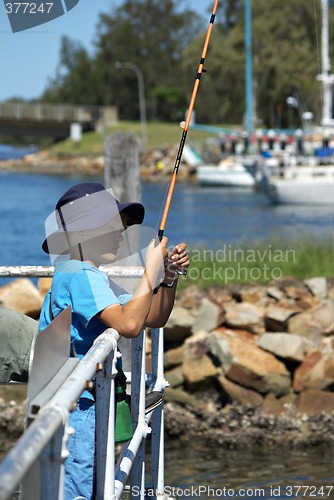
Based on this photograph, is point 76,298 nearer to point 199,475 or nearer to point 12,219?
point 199,475

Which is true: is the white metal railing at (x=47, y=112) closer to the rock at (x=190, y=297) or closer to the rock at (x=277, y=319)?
the rock at (x=190, y=297)

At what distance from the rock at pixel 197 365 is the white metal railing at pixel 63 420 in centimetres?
414

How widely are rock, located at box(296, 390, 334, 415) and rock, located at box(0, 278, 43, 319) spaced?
8.42 ft

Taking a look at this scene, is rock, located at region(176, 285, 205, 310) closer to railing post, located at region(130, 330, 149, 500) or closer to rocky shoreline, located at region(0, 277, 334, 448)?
rocky shoreline, located at region(0, 277, 334, 448)

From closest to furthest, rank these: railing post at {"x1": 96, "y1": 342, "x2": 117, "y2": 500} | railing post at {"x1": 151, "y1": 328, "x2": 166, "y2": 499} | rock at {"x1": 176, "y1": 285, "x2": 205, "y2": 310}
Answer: railing post at {"x1": 96, "y1": 342, "x2": 117, "y2": 500}, railing post at {"x1": 151, "y1": 328, "x2": 166, "y2": 499}, rock at {"x1": 176, "y1": 285, "x2": 205, "y2": 310}

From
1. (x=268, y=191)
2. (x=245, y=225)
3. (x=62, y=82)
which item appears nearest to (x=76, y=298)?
(x=245, y=225)

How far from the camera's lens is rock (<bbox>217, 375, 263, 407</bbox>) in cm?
786

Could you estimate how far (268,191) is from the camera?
3878 cm

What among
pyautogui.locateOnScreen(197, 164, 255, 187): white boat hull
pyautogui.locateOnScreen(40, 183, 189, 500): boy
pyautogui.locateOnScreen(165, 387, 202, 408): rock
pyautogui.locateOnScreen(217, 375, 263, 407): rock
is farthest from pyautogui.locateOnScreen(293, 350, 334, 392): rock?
pyautogui.locateOnScreen(197, 164, 255, 187): white boat hull

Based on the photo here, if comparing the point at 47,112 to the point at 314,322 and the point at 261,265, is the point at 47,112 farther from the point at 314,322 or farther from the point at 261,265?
the point at 314,322

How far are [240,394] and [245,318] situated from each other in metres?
1.30

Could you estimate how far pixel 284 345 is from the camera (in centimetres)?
821

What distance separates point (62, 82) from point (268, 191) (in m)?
54.9

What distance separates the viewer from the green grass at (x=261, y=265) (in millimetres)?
10797
